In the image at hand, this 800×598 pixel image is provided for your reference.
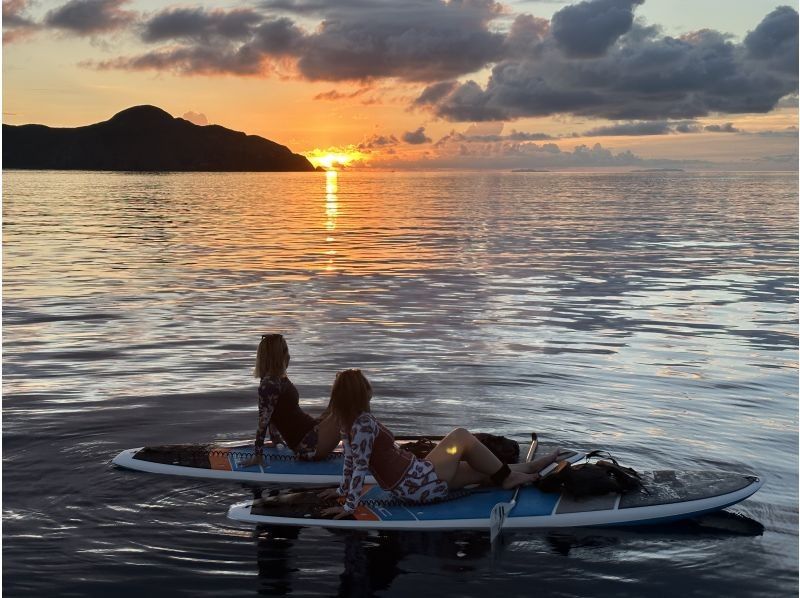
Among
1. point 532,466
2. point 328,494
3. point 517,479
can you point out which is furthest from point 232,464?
point 532,466

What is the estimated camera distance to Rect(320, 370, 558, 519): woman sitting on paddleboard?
10188 millimetres

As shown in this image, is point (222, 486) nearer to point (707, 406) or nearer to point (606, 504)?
point (606, 504)

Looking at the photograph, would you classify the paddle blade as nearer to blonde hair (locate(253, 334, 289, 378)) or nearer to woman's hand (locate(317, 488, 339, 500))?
woman's hand (locate(317, 488, 339, 500))

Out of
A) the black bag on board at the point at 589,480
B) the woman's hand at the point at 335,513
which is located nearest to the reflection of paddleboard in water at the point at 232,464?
the black bag on board at the point at 589,480

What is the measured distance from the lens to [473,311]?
90.4 feet

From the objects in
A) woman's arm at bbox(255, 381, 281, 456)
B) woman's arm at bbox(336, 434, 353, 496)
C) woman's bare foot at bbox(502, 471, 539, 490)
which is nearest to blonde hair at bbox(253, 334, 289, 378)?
woman's arm at bbox(255, 381, 281, 456)

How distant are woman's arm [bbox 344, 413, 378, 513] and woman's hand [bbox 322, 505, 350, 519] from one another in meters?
0.11

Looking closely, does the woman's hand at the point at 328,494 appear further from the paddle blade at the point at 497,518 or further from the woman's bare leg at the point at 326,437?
the paddle blade at the point at 497,518

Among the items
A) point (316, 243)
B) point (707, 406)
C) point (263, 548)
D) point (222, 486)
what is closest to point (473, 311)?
point (707, 406)

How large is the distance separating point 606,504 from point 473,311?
16.9m

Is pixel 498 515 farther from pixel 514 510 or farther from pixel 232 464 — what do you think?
pixel 232 464

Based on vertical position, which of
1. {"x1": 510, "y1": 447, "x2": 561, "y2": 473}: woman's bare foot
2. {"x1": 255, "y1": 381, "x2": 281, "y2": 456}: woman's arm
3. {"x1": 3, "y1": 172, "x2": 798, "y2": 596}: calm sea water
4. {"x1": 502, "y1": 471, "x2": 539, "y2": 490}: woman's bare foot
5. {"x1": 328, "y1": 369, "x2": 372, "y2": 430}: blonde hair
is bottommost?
{"x1": 3, "y1": 172, "x2": 798, "y2": 596}: calm sea water

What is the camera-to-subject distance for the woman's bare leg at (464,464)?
35.4 feet

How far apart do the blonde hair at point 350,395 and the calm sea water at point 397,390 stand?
1.39 m
